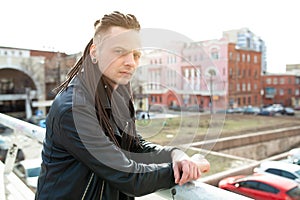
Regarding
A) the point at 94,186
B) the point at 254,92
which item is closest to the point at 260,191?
the point at 94,186

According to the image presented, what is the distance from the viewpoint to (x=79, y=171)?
46 centimetres

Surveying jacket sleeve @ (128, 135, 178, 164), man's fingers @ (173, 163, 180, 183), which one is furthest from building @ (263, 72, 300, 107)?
man's fingers @ (173, 163, 180, 183)

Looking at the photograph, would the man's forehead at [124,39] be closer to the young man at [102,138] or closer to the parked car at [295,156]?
the young man at [102,138]

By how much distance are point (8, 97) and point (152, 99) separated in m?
11.3

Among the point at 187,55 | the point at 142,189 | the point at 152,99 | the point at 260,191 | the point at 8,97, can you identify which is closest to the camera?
the point at 142,189

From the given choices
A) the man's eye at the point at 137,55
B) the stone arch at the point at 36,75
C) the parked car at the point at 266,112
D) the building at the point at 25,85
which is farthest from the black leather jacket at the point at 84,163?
the parked car at the point at 266,112

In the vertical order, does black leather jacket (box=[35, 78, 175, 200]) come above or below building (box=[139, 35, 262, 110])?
below

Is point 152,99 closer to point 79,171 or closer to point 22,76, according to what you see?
point 79,171

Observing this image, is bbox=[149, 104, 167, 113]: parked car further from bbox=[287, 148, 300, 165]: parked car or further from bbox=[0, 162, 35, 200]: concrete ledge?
bbox=[0, 162, 35, 200]: concrete ledge

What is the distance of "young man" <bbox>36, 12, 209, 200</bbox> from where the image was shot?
431 millimetres

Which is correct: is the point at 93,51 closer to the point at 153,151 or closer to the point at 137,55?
the point at 137,55

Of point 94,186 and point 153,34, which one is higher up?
point 153,34

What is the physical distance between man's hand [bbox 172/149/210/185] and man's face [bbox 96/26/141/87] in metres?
0.17

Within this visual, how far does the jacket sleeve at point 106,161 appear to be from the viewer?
43cm
